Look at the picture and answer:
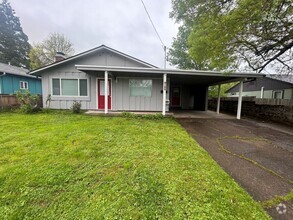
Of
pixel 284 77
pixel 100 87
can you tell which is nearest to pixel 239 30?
pixel 100 87

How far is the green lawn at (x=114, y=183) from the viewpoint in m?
1.80

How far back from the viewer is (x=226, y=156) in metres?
3.61

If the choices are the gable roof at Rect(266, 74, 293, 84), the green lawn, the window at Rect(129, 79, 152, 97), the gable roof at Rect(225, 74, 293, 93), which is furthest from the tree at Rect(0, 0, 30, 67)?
the gable roof at Rect(266, 74, 293, 84)

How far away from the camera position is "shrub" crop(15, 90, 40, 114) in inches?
330

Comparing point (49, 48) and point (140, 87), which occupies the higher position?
point (49, 48)

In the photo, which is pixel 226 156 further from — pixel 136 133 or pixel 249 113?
pixel 249 113

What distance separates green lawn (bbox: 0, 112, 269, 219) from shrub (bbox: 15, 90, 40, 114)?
529cm

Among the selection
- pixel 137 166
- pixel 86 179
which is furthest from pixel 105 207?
pixel 137 166

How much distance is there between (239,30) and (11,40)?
41565mm

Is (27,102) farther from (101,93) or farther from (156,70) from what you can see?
(156,70)

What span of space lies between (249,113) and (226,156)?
29.5ft

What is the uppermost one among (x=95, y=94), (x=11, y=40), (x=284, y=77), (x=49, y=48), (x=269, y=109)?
(x=11, y=40)

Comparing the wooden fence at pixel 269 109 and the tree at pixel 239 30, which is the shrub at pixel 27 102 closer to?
the tree at pixel 239 30

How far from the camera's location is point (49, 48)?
2458cm
